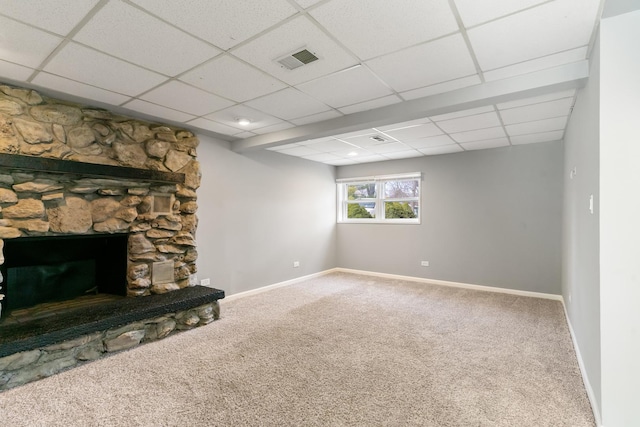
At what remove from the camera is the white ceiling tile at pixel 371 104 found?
2969 mm

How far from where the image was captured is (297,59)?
2.23 meters

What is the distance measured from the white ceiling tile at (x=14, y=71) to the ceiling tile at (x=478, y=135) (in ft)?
14.8

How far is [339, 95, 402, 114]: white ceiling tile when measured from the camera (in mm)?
2969

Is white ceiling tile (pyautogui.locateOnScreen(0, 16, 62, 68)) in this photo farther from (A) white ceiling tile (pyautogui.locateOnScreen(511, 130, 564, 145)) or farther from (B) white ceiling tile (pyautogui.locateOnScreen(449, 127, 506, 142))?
(A) white ceiling tile (pyautogui.locateOnScreen(511, 130, 564, 145))

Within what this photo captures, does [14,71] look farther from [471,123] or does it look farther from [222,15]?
[471,123]

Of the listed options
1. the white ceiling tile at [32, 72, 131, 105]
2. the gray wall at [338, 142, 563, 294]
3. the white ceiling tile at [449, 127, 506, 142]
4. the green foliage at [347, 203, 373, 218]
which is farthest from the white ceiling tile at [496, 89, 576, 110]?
the white ceiling tile at [32, 72, 131, 105]

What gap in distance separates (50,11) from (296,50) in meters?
1.41

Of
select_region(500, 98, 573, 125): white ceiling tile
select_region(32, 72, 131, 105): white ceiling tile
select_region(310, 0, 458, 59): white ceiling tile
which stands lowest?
select_region(32, 72, 131, 105): white ceiling tile

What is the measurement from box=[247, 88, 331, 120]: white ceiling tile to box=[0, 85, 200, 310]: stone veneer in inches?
52.4

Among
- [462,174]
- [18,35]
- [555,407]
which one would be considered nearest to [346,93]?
[18,35]

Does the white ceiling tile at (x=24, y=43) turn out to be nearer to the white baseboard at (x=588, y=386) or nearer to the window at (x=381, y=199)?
the white baseboard at (x=588, y=386)

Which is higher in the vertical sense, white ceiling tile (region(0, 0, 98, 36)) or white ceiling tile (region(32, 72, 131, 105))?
white ceiling tile (region(0, 0, 98, 36))

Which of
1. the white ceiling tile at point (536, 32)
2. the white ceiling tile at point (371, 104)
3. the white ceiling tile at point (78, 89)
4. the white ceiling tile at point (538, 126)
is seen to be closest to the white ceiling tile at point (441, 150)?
the white ceiling tile at point (538, 126)

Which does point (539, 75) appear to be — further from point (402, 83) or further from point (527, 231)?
point (527, 231)
